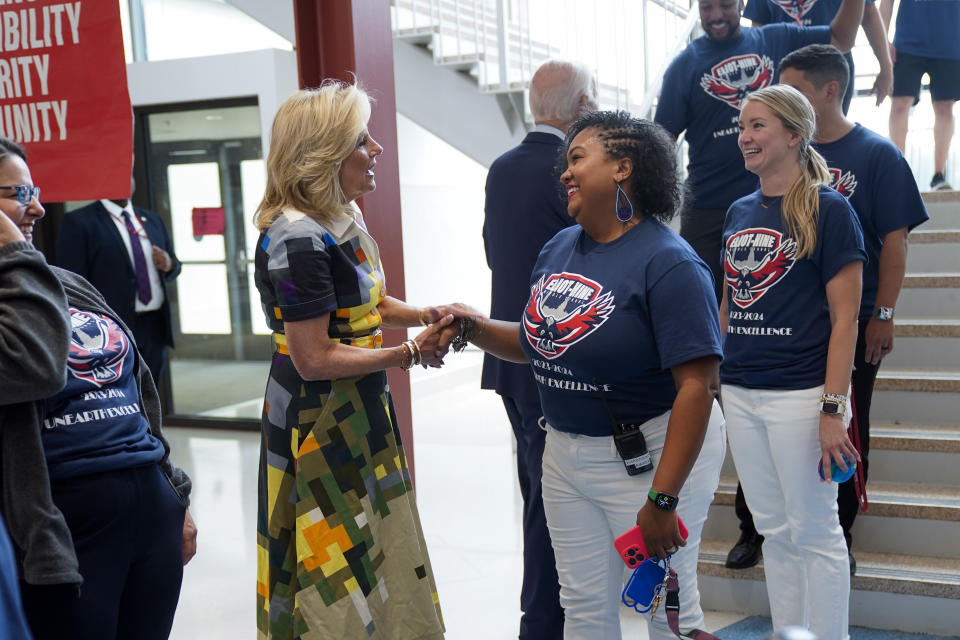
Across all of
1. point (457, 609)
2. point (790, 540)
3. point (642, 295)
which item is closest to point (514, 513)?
point (457, 609)

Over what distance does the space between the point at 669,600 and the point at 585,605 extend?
0.73ft

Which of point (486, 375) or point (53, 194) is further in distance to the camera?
point (486, 375)

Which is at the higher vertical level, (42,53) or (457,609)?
(42,53)

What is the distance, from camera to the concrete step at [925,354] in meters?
3.71

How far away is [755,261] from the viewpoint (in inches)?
95.1

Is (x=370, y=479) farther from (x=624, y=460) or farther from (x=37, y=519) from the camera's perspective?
(x=37, y=519)

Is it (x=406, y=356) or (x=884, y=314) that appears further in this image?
(x=884, y=314)

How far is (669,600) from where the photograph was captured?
180 centimetres

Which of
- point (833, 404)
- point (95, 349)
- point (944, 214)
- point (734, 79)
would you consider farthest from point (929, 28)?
point (95, 349)

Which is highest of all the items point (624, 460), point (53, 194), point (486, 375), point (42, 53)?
point (42, 53)

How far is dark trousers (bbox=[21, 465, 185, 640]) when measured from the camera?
62.1 inches

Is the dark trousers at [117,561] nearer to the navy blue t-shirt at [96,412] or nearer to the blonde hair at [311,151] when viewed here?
the navy blue t-shirt at [96,412]

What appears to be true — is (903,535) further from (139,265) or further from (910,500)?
(139,265)

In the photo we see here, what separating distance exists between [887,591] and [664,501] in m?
1.70
